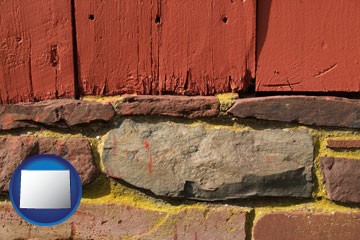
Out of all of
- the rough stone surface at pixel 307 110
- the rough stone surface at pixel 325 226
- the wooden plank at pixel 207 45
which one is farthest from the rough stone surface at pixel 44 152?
the rough stone surface at pixel 325 226

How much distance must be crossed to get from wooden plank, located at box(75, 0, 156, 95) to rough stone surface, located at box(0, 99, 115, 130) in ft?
0.19

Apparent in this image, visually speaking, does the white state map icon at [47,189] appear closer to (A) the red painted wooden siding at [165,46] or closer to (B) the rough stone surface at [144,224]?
(B) the rough stone surface at [144,224]

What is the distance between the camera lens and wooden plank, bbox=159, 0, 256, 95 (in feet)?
4.61

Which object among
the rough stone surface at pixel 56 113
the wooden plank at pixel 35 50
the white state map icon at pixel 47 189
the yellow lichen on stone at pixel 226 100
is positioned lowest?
the white state map icon at pixel 47 189

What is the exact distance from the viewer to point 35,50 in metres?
1.45

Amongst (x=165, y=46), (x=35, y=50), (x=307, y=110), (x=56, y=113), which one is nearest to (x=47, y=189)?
(x=56, y=113)

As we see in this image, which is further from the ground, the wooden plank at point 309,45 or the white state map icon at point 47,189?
the wooden plank at point 309,45

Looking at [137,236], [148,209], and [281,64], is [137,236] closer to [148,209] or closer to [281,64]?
[148,209]

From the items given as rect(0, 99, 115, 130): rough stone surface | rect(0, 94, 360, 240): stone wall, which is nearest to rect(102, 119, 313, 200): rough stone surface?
rect(0, 94, 360, 240): stone wall

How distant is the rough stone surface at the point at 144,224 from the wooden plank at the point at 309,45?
415 millimetres

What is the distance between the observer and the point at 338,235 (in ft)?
4.50

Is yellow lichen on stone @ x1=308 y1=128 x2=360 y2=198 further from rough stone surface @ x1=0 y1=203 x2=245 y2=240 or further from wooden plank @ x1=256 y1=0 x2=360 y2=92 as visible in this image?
rough stone surface @ x1=0 y1=203 x2=245 y2=240

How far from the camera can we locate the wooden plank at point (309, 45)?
1392 millimetres

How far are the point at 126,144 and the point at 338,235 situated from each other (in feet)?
2.20
